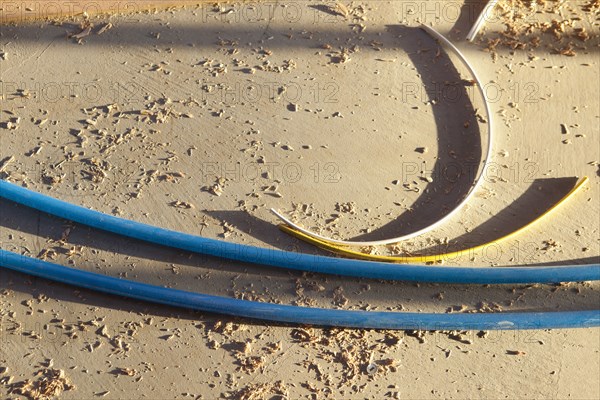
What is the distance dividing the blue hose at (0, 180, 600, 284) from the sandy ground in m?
0.09

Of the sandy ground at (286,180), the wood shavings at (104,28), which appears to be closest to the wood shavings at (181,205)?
the sandy ground at (286,180)

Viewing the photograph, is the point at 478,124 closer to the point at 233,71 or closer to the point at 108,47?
the point at 233,71

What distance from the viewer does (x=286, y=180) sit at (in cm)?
356

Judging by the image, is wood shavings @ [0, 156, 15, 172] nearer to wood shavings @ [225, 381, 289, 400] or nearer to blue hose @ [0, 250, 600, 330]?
blue hose @ [0, 250, 600, 330]

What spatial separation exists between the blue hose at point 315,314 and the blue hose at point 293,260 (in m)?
0.16

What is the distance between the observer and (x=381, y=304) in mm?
3246

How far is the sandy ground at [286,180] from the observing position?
3096mm

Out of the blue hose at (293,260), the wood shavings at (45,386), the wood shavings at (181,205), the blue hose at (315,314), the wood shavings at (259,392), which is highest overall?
the wood shavings at (181,205)

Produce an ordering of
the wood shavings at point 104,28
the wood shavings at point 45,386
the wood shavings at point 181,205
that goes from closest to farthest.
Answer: the wood shavings at point 45,386 < the wood shavings at point 181,205 < the wood shavings at point 104,28

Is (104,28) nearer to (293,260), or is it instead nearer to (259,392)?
(293,260)

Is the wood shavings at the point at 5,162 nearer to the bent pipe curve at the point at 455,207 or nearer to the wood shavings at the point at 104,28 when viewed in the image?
the wood shavings at the point at 104,28

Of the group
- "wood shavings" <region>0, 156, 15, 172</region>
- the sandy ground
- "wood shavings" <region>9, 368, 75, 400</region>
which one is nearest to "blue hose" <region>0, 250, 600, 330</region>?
the sandy ground

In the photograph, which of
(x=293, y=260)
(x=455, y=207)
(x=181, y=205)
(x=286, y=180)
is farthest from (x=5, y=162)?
(x=455, y=207)

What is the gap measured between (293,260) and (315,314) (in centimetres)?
27
